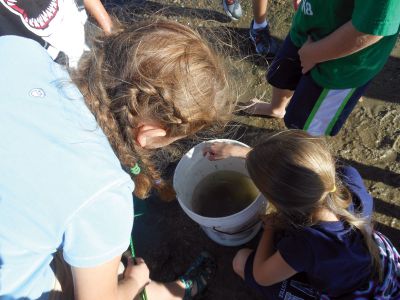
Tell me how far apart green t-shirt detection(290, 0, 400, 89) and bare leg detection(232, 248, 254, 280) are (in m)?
0.73

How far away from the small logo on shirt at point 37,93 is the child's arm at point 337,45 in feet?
2.98

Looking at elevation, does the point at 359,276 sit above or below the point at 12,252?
below

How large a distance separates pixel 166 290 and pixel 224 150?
642 millimetres

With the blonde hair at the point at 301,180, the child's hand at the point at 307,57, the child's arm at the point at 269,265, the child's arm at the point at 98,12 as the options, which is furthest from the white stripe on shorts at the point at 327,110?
the child's arm at the point at 98,12

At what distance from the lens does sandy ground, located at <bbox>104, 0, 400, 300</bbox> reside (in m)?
1.75

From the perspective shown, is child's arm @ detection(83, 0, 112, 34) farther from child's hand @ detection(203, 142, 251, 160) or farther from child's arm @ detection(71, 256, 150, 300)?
child's arm @ detection(71, 256, 150, 300)

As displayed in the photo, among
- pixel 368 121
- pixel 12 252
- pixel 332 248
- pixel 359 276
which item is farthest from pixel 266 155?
pixel 368 121

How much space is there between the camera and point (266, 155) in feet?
3.99

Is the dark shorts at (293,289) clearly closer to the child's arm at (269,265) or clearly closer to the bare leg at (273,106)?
the child's arm at (269,265)

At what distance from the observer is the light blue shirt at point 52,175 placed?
894mm

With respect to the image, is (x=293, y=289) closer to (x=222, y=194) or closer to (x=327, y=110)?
(x=222, y=194)

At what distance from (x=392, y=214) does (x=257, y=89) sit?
3.01 ft

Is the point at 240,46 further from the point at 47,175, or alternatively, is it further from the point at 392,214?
the point at 47,175

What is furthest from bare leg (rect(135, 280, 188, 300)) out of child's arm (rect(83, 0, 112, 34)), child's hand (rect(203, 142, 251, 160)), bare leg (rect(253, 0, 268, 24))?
bare leg (rect(253, 0, 268, 24))
